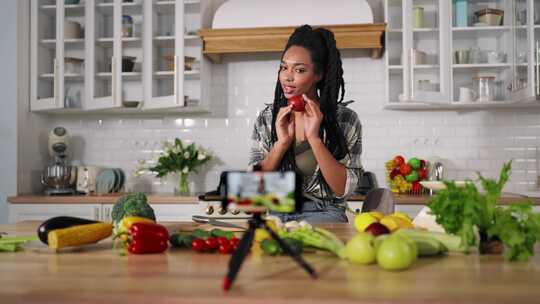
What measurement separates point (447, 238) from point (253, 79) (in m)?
3.34

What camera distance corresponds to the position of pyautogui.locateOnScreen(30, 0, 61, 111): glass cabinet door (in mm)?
4270

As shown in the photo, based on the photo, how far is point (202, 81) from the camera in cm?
421

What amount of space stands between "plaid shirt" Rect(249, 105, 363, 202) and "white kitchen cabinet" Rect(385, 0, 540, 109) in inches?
67.5

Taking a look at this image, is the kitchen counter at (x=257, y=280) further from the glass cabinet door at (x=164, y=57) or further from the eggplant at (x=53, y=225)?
the glass cabinet door at (x=164, y=57)

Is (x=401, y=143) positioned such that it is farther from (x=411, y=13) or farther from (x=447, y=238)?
(x=447, y=238)

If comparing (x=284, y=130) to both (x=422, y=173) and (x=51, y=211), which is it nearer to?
(x=422, y=173)

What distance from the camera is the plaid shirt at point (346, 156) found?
7.33ft

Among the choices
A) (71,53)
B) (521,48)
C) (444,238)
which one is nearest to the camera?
(444,238)

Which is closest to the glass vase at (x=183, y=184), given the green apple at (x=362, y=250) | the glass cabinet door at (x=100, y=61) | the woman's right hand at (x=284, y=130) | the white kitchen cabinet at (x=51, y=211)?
the white kitchen cabinet at (x=51, y=211)

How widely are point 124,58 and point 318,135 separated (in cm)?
258

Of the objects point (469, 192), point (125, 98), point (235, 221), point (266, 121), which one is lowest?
point (235, 221)

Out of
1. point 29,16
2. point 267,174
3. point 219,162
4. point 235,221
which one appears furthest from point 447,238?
point 29,16

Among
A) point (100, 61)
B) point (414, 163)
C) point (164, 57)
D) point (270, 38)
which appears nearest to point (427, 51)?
point (414, 163)

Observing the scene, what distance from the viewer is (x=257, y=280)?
105 centimetres
